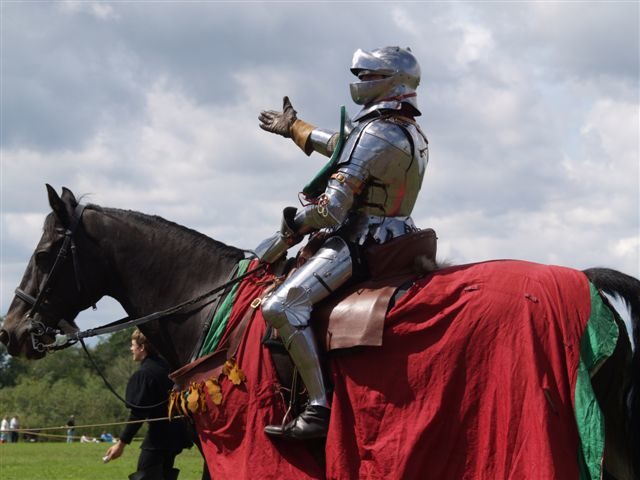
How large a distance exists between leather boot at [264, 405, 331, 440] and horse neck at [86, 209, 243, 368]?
4.19 ft

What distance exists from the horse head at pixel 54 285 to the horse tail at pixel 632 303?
3.72 metres

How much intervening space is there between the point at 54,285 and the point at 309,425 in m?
2.45

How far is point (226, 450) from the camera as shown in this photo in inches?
284

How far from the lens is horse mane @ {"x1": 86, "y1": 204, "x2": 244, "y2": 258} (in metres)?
8.07

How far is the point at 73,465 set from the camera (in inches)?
882

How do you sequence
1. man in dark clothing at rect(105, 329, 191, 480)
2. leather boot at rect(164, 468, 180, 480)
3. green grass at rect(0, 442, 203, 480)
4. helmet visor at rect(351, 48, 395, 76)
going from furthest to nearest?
green grass at rect(0, 442, 203, 480), leather boot at rect(164, 468, 180, 480), man in dark clothing at rect(105, 329, 191, 480), helmet visor at rect(351, 48, 395, 76)

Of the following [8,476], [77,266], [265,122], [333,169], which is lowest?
[8,476]

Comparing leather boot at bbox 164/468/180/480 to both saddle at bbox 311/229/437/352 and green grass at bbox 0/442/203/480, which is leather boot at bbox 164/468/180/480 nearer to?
saddle at bbox 311/229/437/352

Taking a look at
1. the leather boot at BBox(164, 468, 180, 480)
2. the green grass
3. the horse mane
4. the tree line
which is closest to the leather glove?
the horse mane

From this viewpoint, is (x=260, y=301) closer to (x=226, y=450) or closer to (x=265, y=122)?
(x=226, y=450)

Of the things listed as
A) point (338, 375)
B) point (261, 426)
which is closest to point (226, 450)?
point (261, 426)

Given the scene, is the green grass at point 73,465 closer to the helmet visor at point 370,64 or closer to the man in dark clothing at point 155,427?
the man in dark clothing at point 155,427

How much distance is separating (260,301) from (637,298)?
2.49m

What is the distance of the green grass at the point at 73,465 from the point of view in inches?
757
